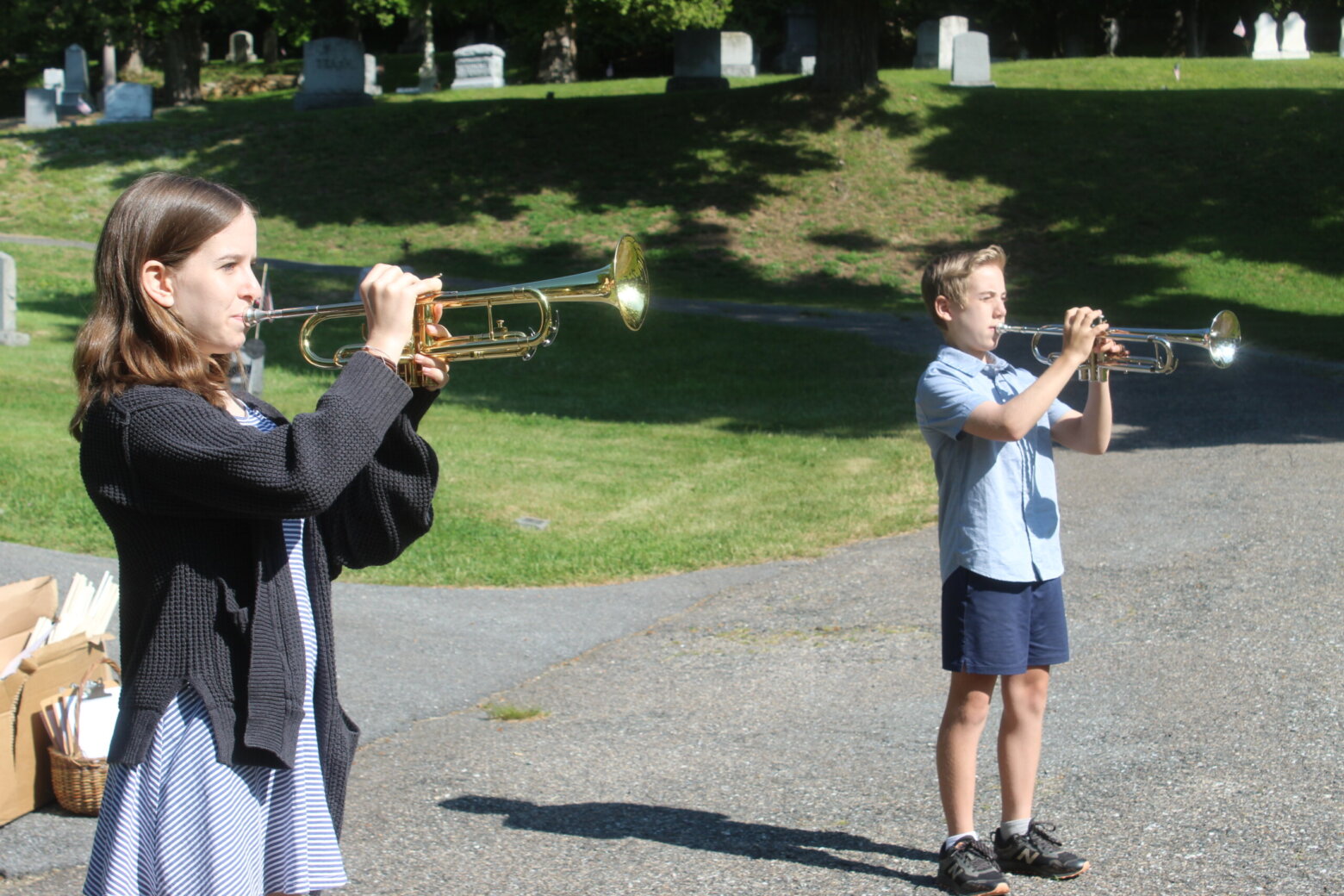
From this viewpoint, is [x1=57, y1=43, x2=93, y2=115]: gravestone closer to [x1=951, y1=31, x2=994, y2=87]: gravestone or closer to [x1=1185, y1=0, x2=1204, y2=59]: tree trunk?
[x1=951, y1=31, x2=994, y2=87]: gravestone

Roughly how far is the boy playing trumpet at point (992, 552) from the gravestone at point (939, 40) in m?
29.6

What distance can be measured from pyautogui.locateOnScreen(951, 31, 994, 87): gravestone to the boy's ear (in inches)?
958

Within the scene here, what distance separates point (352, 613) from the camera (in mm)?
6344

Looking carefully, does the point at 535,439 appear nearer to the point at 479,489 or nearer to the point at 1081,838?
the point at 479,489

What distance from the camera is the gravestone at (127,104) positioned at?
27031 millimetres

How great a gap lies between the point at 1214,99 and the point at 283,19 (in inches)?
957

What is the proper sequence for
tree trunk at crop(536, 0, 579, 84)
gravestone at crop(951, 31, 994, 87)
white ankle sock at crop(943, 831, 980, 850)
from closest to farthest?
white ankle sock at crop(943, 831, 980, 850) → gravestone at crop(951, 31, 994, 87) → tree trunk at crop(536, 0, 579, 84)

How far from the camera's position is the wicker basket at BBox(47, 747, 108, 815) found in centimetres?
399

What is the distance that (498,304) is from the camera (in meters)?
2.93

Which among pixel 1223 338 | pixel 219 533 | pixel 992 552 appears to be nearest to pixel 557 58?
pixel 1223 338

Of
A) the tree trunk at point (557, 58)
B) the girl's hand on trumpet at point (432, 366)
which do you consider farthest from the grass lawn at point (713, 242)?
the tree trunk at point (557, 58)

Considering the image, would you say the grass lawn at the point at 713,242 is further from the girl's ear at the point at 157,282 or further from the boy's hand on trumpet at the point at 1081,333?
the girl's ear at the point at 157,282

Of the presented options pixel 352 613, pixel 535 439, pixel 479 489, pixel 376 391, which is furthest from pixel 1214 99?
pixel 376 391

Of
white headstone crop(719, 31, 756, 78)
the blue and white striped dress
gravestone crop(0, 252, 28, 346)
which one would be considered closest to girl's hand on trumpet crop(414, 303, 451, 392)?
the blue and white striped dress
